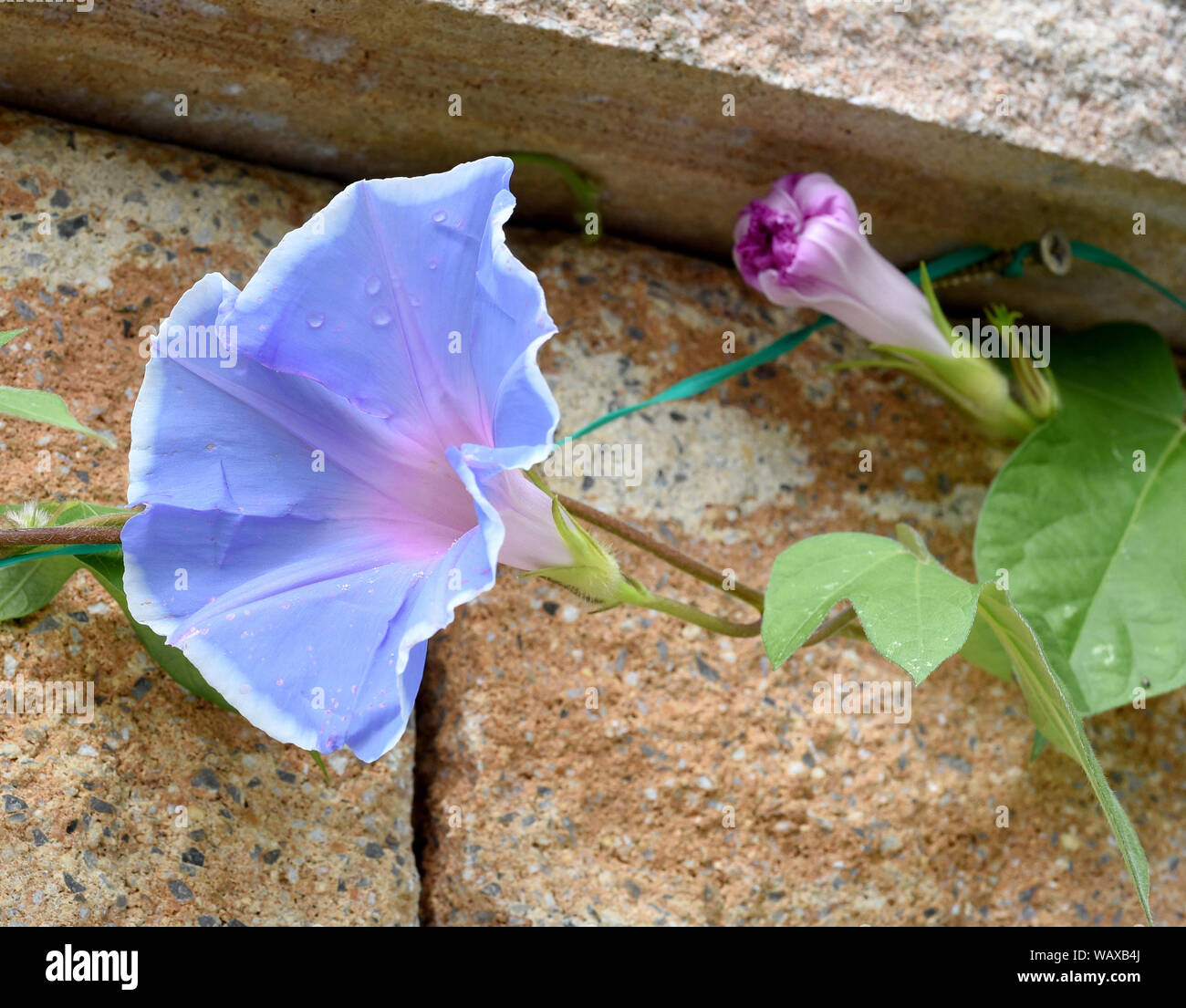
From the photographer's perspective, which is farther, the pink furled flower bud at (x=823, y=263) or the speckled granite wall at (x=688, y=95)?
the pink furled flower bud at (x=823, y=263)

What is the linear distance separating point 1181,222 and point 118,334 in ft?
3.29

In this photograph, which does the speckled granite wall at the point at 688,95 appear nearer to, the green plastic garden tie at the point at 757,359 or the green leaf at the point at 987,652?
the green plastic garden tie at the point at 757,359

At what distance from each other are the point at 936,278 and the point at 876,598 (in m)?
0.47

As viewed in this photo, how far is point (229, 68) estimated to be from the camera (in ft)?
Result: 2.97

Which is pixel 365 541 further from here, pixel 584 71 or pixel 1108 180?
pixel 1108 180

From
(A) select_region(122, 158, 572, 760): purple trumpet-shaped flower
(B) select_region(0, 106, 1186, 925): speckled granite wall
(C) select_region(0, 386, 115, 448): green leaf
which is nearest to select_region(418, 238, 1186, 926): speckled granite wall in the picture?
(B) select_region(0, 106, 1186, 925): speckled granite wall

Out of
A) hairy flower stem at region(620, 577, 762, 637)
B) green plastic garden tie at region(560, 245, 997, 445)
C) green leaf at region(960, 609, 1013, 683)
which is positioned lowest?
green leaf at region(960, 609, 1013, 683)

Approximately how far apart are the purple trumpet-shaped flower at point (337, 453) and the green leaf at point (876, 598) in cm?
17

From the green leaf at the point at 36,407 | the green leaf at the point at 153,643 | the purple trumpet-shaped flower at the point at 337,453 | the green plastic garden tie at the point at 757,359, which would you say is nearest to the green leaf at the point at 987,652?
the green plastic garden tie at the point at 757,359

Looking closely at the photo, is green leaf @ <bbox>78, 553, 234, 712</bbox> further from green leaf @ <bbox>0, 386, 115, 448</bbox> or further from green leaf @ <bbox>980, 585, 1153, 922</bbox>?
green leaf @ <bbox>980, 585, 1153, 922</bbox>

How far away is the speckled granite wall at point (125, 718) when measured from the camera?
0.79 meters

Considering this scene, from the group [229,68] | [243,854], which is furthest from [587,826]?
[229,68]

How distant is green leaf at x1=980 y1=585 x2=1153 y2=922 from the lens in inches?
29.7

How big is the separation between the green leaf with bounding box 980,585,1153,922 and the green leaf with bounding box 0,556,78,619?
26.9 inches
